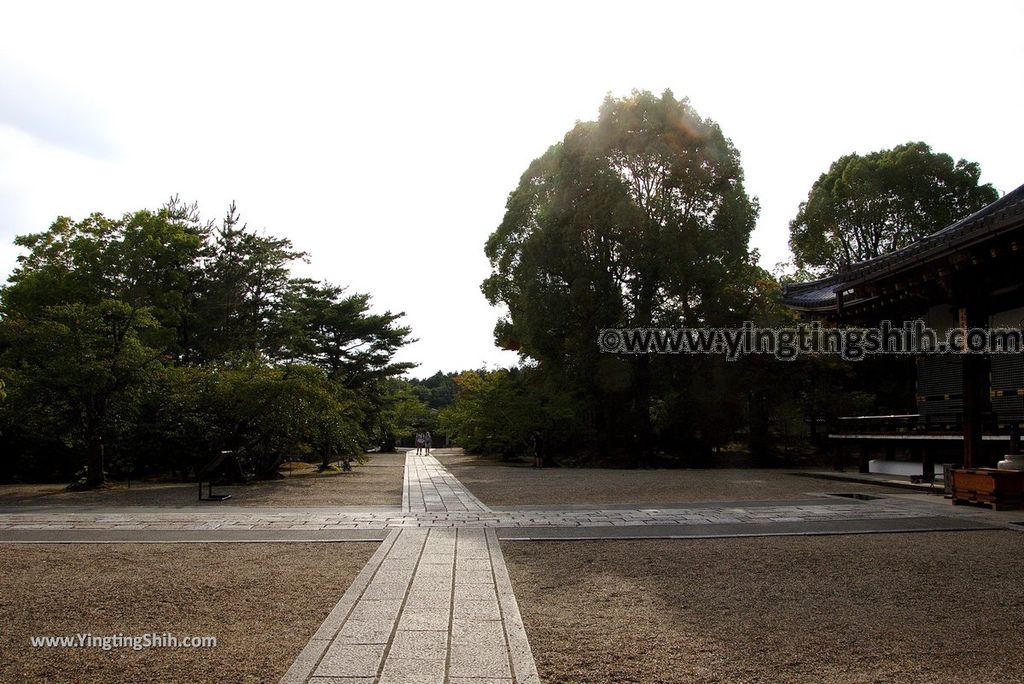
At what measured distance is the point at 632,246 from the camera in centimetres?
1967

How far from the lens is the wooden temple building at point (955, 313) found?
8070 mm

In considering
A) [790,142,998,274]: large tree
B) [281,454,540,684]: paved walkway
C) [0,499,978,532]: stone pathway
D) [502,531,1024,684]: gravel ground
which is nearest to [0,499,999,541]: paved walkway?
[0,499,978,532]: stone pathway

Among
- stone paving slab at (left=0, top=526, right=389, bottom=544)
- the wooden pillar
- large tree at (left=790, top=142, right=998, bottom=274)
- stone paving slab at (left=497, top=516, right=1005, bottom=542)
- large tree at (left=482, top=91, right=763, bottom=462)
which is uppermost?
large tree at (left=790, top=142, right=998, bottom=274)

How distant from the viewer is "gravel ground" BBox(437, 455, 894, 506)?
34.9 ft

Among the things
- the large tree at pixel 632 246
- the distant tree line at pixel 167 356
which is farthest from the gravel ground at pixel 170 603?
the large tree at pixel 632 246

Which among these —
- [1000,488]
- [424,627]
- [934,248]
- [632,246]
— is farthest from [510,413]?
[424,627]

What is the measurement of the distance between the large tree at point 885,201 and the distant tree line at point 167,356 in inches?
831

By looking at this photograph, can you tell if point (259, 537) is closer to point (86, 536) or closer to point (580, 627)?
point (86, 536)

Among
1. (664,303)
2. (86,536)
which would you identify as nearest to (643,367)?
(664,303)

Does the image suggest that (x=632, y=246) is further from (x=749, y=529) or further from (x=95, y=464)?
(x=95, y=464)

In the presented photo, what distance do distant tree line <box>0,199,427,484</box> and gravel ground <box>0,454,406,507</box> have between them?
3.24ft

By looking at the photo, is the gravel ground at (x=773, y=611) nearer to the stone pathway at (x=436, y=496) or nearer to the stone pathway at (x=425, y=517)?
the stone pathway at (x=425, y=517)

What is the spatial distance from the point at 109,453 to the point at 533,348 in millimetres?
11507

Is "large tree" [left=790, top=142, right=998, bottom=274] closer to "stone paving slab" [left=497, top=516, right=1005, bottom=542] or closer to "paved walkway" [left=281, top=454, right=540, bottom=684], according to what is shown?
"stone paving slab" [left=497, top=516, right=1005, bottom=542]
